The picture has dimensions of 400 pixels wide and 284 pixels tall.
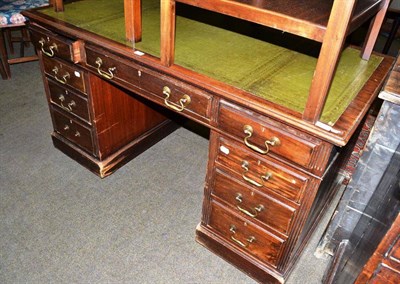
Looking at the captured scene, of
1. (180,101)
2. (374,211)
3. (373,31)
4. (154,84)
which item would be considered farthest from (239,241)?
(373,31)

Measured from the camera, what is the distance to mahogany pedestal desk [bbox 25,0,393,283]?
1.34 metres

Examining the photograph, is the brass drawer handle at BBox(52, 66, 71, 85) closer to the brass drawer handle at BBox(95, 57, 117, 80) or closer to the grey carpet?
the brass drawer handle at BBox(95, 57, 117, 80)

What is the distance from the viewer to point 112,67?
1752mm

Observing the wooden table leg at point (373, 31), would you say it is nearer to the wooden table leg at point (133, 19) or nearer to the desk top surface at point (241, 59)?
the desk top surface at point (241, 59)

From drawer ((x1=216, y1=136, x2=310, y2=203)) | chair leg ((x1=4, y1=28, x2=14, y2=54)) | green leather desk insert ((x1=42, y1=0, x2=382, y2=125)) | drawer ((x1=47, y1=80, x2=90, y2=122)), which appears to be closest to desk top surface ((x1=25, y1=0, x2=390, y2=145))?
green leather desk insert ((x1=42, y1=0, x2=382, y2=125))

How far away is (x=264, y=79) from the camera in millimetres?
1481

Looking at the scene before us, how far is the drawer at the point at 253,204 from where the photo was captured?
1531 mm

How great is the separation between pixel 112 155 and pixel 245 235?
3.58 feet

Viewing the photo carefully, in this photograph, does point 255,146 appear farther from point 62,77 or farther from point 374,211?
point 62,77

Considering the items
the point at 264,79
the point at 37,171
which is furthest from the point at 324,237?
the point at 37,171

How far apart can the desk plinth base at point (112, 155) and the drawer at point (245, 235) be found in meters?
0.86

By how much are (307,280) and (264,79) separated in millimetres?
1086

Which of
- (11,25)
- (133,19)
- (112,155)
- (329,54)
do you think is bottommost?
(112,155)

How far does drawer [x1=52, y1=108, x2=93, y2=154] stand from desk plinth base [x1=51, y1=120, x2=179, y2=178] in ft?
0.17
